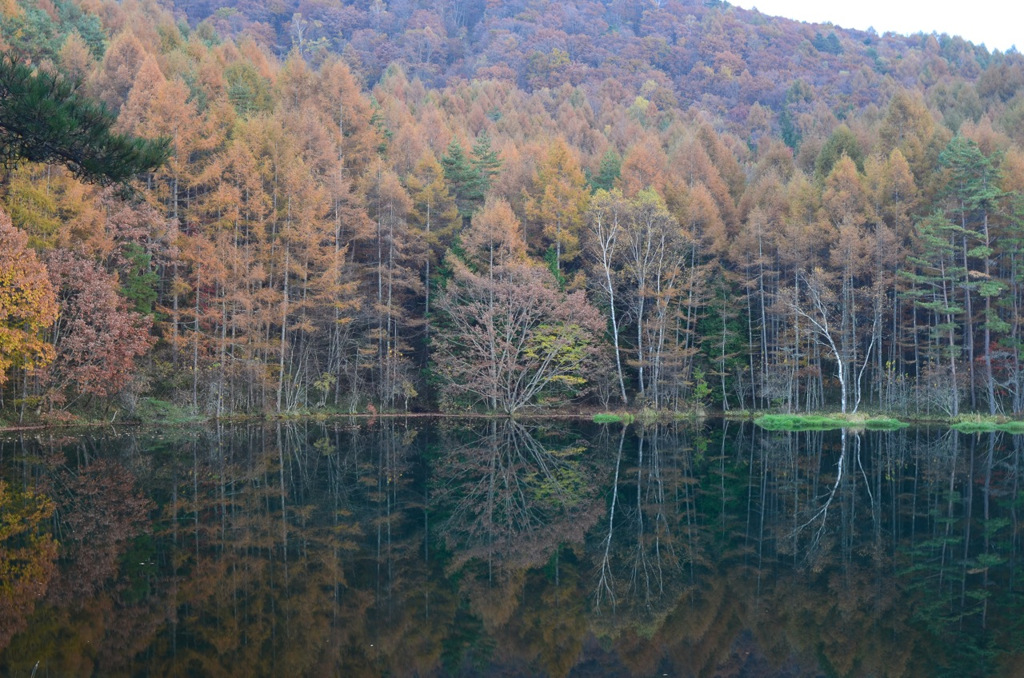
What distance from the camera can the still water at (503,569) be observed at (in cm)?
760

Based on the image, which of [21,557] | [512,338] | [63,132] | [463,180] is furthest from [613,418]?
[21,557]

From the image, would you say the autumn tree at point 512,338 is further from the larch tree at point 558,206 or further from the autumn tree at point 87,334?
the autumn tree at point 87,334

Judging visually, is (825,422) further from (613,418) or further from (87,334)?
(87,334)

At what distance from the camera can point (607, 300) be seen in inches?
1574

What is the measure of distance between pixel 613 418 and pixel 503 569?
2553 cm

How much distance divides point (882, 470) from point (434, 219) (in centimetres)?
2702

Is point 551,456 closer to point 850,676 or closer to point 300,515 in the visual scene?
point 300,515

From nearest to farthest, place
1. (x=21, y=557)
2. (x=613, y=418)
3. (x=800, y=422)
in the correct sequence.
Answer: (x=21, y=557) → (x=800, y=422) → (x=613, y=418)

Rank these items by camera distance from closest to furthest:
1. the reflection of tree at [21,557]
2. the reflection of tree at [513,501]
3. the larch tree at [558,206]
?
the reflection of tree at [21,557]
the reflection of tree at [513,501]
the larch tree at [558,206]

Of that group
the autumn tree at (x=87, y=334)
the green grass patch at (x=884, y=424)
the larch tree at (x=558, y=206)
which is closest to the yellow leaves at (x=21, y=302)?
the autumn tree at (x=87, y=334)

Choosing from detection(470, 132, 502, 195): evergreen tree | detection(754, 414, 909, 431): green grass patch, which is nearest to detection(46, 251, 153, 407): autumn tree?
detection(470, 132, 502, 195): evergreen tree

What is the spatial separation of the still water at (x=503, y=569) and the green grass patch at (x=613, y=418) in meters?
15.5

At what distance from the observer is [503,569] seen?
10.5m

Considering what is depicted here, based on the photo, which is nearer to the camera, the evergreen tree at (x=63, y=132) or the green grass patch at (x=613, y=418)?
the evergreen tree at (x=63, y=132)
